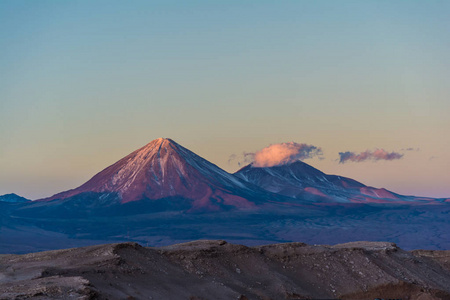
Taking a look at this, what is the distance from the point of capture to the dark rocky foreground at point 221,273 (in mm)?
32406

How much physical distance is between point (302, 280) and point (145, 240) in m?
162

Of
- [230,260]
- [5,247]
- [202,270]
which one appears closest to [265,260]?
[230,260]

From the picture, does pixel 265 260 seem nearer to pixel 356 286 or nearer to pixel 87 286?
pixel 356 286

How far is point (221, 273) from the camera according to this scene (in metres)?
39.8

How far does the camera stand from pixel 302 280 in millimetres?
41469

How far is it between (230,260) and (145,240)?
161043 mm

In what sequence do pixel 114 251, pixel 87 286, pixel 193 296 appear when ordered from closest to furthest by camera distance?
pixel 87 286
pixel 193 296
pixel 114 251

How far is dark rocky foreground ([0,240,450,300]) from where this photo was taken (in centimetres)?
3241

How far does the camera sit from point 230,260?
42031mm

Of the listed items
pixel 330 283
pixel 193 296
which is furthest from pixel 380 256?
pixel 193 296

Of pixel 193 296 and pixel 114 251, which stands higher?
pixel 114 251

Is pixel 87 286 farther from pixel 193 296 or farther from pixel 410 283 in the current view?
pixel 410 283

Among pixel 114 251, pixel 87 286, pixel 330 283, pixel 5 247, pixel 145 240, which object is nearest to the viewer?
pixel 87 286

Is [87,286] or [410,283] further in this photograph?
[410,283]
